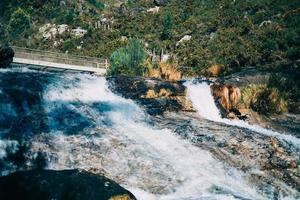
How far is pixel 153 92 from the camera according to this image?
21.3 meters

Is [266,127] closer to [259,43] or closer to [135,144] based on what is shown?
[135,144]

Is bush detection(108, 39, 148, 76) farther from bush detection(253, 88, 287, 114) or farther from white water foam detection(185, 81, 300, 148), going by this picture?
bush detection(253, 88, 287, 114)

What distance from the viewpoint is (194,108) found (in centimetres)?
2173

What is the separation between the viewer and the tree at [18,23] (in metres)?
55.9

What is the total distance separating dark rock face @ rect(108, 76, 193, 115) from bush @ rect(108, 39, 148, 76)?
890cm

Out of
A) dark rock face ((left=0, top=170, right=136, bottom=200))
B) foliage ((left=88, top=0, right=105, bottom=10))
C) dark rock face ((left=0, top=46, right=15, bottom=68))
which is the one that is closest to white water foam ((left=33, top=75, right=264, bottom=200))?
dark rock face ((left=0, top=170, right=136, bottom=200))

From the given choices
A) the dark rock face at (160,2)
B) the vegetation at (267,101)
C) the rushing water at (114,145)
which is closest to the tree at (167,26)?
the dark rock face at (160,2)

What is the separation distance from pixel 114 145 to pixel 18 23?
145 ft

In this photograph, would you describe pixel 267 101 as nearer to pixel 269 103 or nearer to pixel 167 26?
pixel 269 103

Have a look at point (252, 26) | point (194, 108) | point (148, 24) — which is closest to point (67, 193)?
point (194, 108)

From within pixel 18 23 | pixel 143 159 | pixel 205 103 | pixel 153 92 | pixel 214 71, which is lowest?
pixel 143 159

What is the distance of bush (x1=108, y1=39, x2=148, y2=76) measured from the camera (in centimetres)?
3225

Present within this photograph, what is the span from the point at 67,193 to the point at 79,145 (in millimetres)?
3443

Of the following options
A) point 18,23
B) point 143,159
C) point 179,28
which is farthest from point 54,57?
point 18,23
